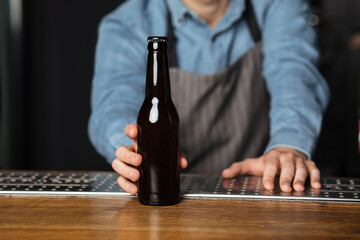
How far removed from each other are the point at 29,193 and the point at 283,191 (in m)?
0.55

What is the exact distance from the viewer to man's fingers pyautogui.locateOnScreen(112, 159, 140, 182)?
888mm

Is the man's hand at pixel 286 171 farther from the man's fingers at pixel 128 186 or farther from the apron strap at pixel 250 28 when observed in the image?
the apron strap at pixel 250 28

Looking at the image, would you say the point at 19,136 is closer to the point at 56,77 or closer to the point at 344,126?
the point at 56,77

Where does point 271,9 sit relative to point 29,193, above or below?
above

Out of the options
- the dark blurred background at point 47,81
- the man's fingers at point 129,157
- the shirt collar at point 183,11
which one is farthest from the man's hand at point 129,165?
the dark blurred background at point 47,81

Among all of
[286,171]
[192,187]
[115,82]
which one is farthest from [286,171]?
[115,82]

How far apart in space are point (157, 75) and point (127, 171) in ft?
0.69

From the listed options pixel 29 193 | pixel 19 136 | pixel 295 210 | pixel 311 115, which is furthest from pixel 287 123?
pixel 19 136

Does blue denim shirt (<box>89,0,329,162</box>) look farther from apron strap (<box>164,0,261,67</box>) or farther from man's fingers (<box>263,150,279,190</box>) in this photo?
man's fingers (<box>263,150,279,190</box>)

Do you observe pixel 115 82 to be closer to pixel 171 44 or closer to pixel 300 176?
pixel 171 44

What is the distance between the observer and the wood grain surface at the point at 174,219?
706 mm

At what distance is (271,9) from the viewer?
Answer: 2086mm

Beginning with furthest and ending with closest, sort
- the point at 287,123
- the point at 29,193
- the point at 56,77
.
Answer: the point at 56,77, the point at 287,123, the point at 29,193

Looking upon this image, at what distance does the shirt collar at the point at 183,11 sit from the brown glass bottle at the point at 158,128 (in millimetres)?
1243
